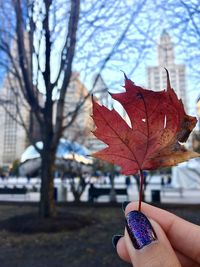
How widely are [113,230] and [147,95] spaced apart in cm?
729

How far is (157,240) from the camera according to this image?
42.3 inches

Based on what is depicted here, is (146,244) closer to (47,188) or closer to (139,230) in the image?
(139,230)

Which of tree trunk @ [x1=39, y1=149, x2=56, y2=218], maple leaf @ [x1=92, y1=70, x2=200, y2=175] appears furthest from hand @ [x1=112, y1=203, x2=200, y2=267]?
tree trunk @ [x1=39, y1=149, x2=56, y2=218]

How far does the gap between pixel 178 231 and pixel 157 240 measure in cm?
19

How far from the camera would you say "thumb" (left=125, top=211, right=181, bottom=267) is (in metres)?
1.04

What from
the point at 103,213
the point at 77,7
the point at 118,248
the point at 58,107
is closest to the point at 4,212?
the point at 103,213

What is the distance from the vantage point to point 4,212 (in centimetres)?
1105

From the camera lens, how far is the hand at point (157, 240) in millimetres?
1052

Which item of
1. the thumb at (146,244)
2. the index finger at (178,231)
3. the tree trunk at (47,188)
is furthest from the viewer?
the tree trunk at (47,188)

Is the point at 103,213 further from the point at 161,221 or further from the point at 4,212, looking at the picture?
the point at 161,221

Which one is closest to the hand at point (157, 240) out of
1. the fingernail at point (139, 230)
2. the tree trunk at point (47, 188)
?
the fingernail at point (139, 230)

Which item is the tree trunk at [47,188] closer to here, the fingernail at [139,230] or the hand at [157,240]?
the hand at [157,240]

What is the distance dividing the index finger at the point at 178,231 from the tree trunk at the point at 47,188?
337 inches

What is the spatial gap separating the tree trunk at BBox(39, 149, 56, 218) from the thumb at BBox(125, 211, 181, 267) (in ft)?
28.4
